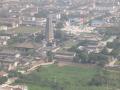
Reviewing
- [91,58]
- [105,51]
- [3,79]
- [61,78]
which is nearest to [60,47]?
[105,51]

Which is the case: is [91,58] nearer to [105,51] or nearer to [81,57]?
[81,57]

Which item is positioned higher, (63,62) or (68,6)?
(68,6)

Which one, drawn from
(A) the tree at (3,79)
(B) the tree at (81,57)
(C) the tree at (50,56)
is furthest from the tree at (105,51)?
(A) the tree at (3,79)

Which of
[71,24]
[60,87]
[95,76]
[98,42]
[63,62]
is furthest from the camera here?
[71,24]

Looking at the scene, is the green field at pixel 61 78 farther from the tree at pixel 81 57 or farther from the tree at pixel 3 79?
the tree at pixel 81 57

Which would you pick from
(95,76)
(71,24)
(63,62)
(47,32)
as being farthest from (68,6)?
(95,76)

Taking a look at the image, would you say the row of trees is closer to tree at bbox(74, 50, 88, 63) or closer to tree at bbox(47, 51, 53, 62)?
tree at bbox(74, 50, 88, 63)

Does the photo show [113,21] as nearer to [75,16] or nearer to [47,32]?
[75,16]

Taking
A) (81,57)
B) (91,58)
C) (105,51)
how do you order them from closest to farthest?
(91,58), (81,57), (105,51)
